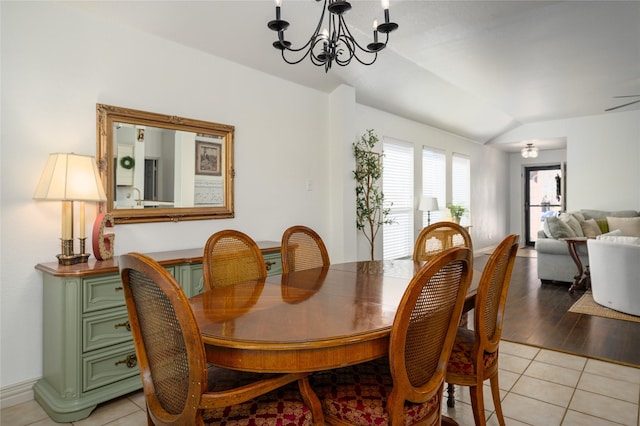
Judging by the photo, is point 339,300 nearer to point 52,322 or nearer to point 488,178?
point 52,322

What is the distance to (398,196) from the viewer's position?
6113mm

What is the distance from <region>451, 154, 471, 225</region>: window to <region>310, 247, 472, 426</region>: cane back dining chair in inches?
265

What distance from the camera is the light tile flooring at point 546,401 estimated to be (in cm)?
214

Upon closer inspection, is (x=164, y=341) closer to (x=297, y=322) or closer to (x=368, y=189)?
(x=297, y=322)

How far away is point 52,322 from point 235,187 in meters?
1.75

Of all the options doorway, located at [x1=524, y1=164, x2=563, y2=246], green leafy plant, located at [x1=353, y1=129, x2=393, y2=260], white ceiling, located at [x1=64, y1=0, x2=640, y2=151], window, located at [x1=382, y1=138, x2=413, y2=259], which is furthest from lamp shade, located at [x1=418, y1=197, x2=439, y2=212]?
doorway, located at [x1=524, y1=164, x2=563, y2=246]

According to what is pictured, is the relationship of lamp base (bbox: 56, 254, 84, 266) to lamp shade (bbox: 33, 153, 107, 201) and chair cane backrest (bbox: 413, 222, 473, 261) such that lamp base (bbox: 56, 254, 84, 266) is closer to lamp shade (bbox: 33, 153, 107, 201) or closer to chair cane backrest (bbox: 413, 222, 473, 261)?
lamp shade (bbox: 33, 153, 107, 201)

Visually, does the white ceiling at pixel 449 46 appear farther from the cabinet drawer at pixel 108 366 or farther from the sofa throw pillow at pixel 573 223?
the cabinet drawer at pixel 108 366

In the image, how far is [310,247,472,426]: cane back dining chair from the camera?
1.21 m

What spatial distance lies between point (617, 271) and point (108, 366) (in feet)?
14.8

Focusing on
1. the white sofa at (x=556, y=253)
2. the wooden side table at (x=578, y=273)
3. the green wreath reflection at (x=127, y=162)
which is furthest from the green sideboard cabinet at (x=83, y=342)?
the white sofa at (x=556, y=253)

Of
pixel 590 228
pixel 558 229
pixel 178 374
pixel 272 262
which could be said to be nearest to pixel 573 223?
pixel 590 228

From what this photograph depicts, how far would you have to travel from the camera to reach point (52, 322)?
2301 mm

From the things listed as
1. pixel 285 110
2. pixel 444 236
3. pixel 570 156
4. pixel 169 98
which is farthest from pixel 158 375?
pixel 570 156
